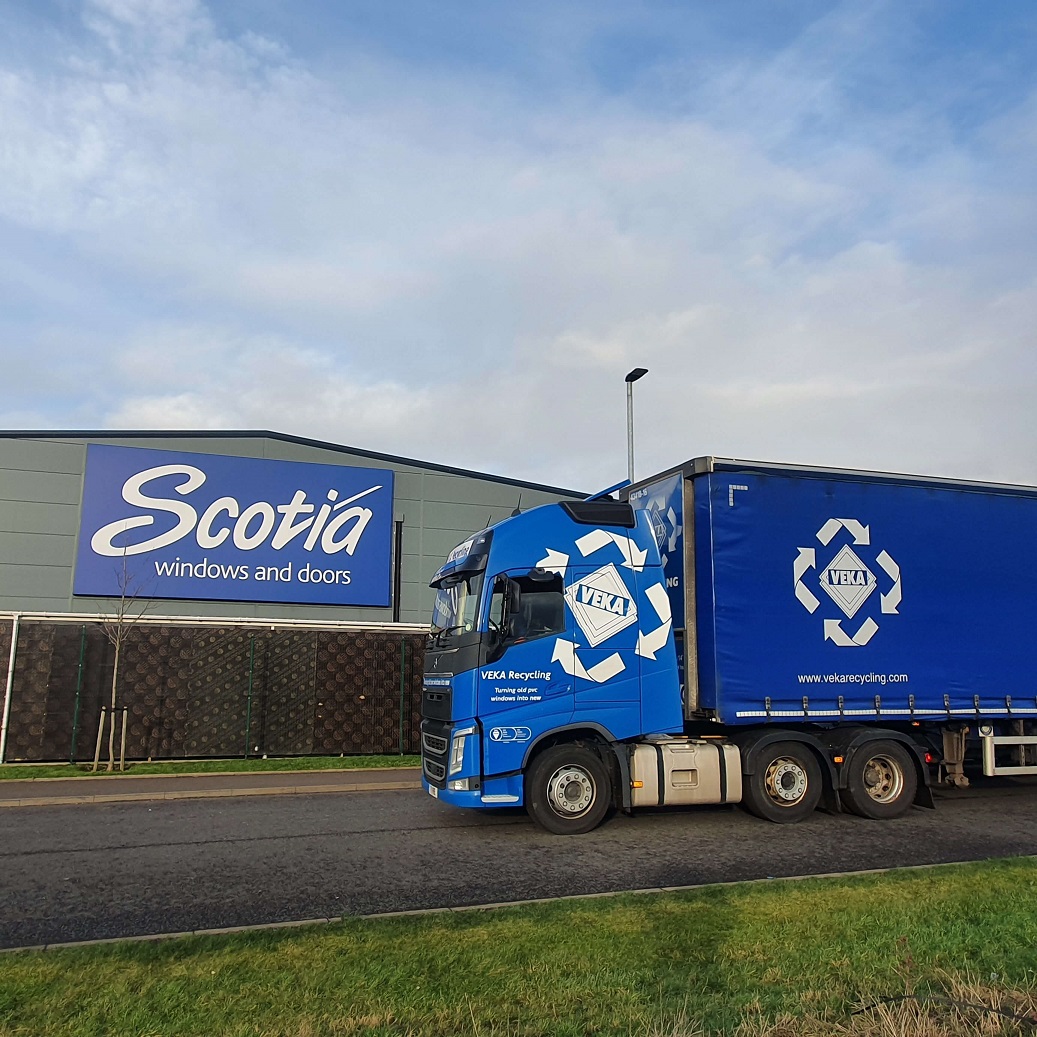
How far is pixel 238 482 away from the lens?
2434cm

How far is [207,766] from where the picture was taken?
16.4 m

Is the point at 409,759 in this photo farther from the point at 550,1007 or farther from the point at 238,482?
the point at 550,1007

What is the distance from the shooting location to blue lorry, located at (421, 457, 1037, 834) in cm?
1008

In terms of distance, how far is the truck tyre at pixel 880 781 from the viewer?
10.9m

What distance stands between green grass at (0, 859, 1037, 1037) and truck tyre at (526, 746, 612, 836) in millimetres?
3275

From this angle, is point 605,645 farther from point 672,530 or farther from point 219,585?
point 219,585

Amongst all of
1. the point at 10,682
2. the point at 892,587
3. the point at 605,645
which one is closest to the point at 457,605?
the point at 605,645

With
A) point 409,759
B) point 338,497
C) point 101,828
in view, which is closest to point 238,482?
point 338,497

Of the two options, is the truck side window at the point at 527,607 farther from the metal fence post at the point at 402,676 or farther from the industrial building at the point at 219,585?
the metal fence post at the point at 402,676

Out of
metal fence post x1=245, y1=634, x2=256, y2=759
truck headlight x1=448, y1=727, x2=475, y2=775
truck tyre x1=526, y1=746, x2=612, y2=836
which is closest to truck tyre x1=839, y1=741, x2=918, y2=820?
truck tyre x1=526, y1=746, x2=612, y2=836

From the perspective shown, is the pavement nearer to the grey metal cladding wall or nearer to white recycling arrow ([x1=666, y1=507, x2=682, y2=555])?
white recycling arrow ([x1=666, y1=507, x2=682, y2=555])

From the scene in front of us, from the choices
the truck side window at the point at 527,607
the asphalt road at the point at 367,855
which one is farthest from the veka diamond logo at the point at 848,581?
the truck side window at the point at 527,607

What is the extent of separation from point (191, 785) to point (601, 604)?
26.3 ft

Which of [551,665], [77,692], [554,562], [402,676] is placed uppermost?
[554,562]
